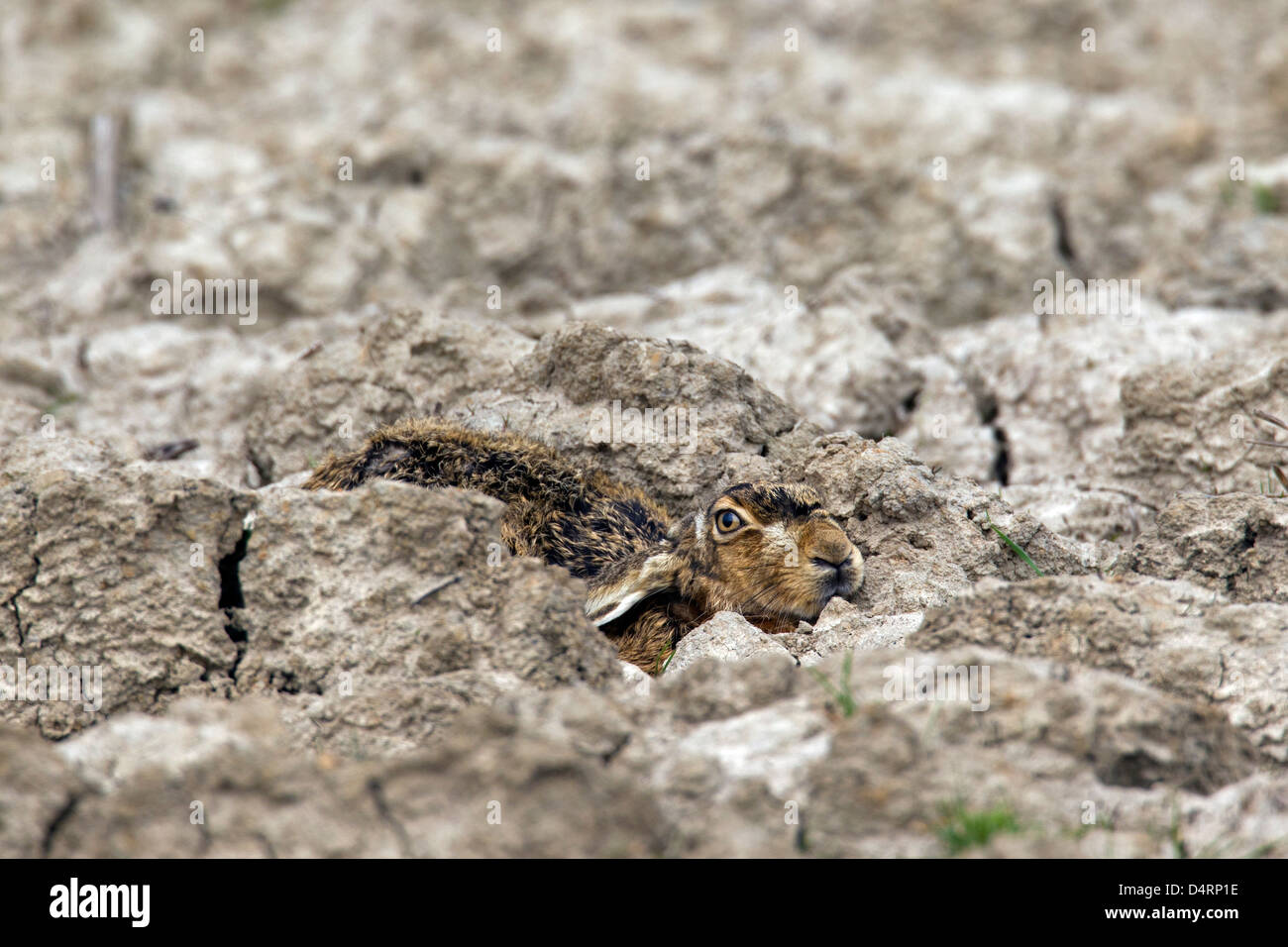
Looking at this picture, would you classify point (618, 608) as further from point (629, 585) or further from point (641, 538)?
point (641, 538)

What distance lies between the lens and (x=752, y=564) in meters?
5.59

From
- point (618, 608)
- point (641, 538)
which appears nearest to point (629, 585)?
point (618, 608)

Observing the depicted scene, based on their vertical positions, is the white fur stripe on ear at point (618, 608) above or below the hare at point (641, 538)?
below

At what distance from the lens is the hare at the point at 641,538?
5.52 meters

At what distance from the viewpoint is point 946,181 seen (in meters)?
10.5

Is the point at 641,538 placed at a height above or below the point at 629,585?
above

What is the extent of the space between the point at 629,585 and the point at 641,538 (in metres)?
0.46

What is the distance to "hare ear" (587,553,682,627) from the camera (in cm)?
542

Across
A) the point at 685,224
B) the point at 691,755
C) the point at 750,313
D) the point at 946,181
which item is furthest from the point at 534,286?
the point at 691,755

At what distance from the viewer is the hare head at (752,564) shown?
5477 mm

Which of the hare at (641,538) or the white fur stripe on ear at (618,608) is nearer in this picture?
the white fur stripe on ear at (618,608)
